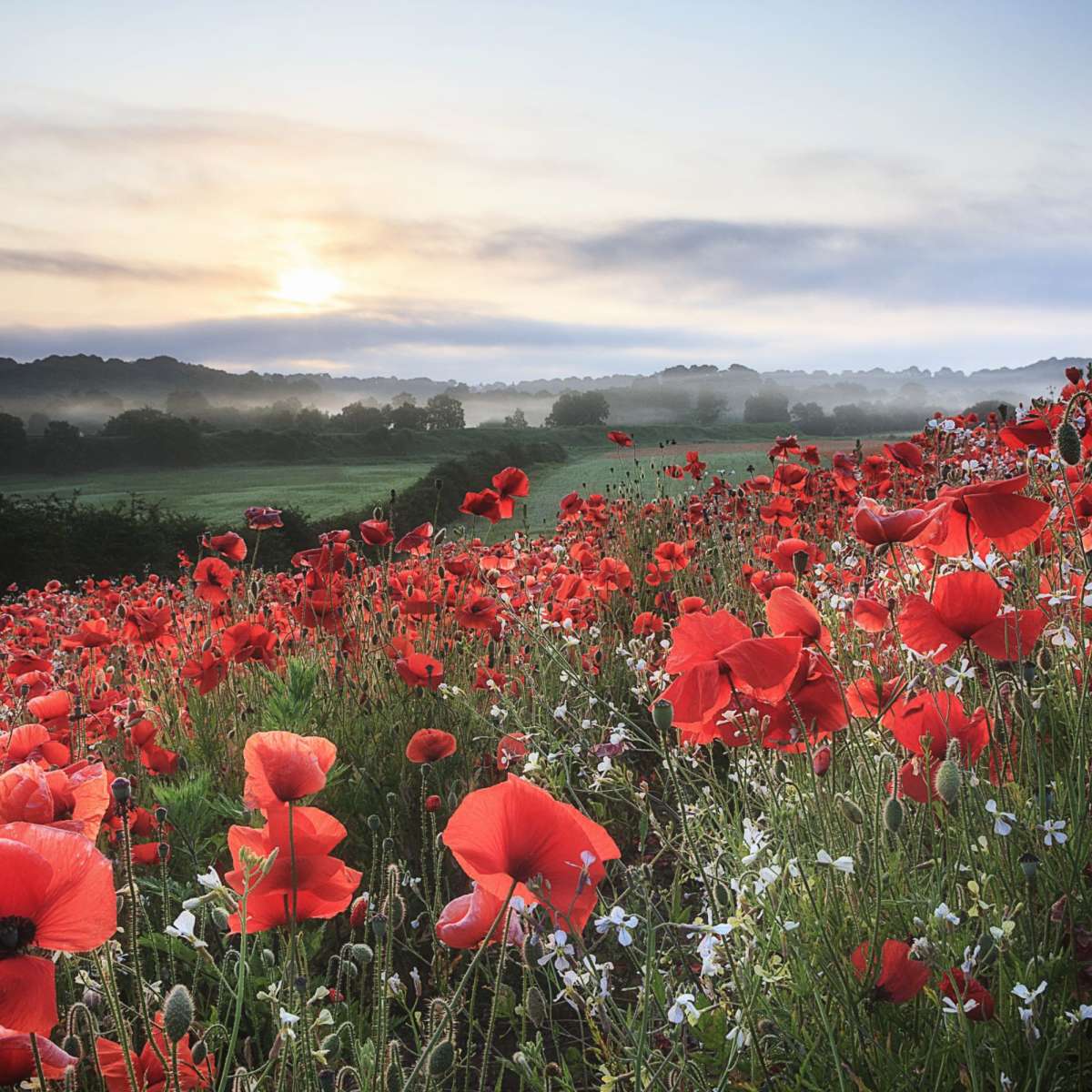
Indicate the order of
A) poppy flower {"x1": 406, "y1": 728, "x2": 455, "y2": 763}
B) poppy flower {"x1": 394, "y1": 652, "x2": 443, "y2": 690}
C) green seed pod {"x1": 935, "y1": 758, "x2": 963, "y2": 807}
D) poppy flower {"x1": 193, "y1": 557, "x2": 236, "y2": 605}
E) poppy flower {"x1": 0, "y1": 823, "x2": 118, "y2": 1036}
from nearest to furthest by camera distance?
poppy flower {"x1": 0, "y1": 823, "x2": 118, "y2": 1036} < green seed pod {"x1": 935, "y1": 758, "x2": 963, "y2": 807} < poppy flower {"x1": 406, "y1": 728, "x2": 455, "y2": 763} < poppy flower {"x1": 394, "y1": 652, "x2": 443, "y2": 690} < poppy flower {"x1": 193, "y1": 557, "x2": 236, "y2": 605}

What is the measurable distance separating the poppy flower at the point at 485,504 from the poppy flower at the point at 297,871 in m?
2.82

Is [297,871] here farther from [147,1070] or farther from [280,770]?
[147,1070]

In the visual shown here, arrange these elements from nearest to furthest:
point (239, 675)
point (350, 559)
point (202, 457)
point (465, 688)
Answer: point (465, 688), point (239, 675), point (350, 559), point (202, 457)

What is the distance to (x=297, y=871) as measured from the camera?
129 centimetres

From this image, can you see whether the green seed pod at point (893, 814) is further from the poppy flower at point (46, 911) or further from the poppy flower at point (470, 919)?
the poppy flower at point (46, 911)

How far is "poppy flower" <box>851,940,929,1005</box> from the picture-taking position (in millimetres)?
1568

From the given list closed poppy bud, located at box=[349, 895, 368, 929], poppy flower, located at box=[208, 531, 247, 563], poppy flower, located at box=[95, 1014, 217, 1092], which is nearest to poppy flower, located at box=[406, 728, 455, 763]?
closed poppy bud, located at box=[349, 895, 368, 929]

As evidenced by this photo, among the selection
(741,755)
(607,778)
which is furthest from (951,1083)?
(741,755)

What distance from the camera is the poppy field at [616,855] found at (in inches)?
48.6

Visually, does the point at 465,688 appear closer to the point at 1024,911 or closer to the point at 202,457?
the point at 1024,911

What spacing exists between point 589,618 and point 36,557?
11.5 metres

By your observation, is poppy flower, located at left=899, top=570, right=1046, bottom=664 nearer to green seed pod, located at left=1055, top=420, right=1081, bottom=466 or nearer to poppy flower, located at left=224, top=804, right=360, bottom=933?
green seed pod, located at left=1055, top=420, right=1081, bottom=466

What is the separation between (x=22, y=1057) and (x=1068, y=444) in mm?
1905

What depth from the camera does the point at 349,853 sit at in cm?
343
